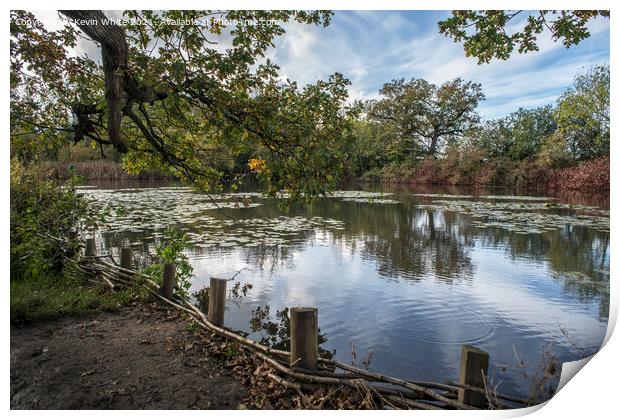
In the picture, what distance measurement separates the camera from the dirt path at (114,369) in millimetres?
2275

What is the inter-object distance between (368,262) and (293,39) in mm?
4039

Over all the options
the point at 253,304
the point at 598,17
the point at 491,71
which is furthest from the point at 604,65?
the point at 253,304

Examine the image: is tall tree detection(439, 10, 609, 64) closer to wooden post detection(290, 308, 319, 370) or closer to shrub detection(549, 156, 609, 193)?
shrub detection(549, 156, 609, 193)

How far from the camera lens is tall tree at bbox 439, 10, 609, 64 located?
120 inches

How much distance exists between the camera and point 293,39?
10.9ft

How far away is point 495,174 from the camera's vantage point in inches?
540

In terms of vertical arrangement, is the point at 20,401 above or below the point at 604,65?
below

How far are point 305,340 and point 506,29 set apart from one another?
309 cm

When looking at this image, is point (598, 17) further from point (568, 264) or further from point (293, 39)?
point (568, 264)

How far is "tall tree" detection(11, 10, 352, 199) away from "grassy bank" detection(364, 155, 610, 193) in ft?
13.5

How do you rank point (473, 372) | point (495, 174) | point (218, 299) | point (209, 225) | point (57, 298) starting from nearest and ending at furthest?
point (473, 372) < point (218, 299) < point (57, 298) < point (209, 225) < point (495, 174)

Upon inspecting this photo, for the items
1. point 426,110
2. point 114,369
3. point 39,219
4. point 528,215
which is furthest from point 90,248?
point 528,215

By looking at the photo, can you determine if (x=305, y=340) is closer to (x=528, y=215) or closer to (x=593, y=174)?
(x=593, y=174)

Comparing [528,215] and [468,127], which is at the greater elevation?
[468,127]
